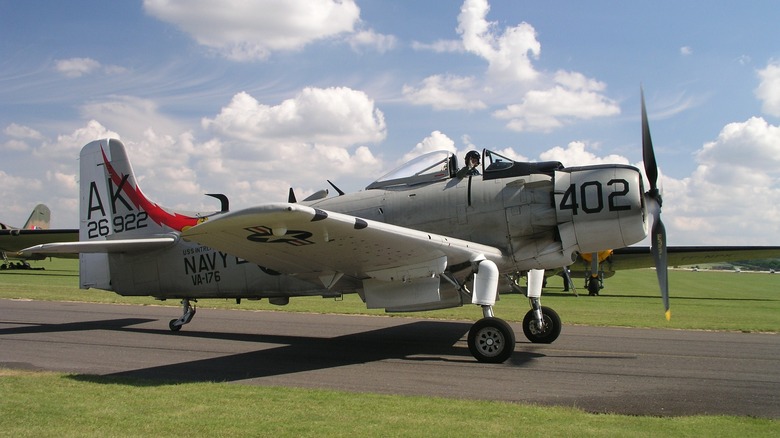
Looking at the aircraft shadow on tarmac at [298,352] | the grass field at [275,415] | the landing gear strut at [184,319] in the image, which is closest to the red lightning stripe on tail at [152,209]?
the landing gear strut at [184,319]

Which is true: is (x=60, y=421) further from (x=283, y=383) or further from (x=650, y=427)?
(x=650, y=427)

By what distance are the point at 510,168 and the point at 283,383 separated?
510 centimetres

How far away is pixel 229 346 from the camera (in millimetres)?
10531

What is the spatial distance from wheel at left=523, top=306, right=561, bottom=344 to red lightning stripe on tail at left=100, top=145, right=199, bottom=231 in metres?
7.42

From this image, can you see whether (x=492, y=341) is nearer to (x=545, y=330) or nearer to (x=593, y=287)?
(x=545, y=330)

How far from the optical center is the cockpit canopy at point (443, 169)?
9711 millimetres

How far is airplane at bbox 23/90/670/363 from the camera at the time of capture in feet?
27.1

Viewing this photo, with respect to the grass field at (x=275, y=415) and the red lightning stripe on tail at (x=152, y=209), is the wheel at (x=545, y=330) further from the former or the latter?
the red lightning stripe on tail at (x=152, y=209)

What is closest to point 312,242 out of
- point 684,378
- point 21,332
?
point 684,378

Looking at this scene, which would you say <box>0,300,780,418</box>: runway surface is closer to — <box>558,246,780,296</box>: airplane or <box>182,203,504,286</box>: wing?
<box>182,203,504,286</box>: wing

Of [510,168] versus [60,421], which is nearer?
[60,421]

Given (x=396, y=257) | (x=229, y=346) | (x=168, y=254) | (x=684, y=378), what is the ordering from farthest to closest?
(x=168, y=254)
(x=229, y=346)
(x=396, y=257)
(x=684, y=378)

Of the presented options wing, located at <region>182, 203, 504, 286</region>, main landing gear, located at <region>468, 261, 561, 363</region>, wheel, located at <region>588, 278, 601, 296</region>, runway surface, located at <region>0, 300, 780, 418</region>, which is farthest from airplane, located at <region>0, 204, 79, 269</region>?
main landing gear, located at <region>468, 261, 561, 363</region>

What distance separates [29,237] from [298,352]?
39.7 meters
